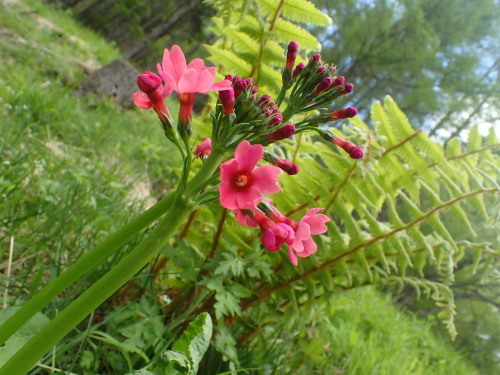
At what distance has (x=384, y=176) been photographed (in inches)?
81.9

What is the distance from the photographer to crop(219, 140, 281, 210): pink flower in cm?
68

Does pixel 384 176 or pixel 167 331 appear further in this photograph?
pixel 384 176

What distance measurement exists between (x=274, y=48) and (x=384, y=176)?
916mm

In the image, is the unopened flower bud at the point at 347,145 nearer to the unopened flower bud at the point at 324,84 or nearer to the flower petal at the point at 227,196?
the unopened flower bud at the point at 324,84

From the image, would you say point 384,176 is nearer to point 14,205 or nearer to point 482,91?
point 14,205

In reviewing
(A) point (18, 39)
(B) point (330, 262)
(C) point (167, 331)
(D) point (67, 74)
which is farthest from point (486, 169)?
(A) point (18, 39)

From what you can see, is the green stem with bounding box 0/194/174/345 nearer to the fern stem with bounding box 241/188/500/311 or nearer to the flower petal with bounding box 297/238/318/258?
the flower petal with bounding box 297/238/318/258

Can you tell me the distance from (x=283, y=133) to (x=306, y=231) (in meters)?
0.22

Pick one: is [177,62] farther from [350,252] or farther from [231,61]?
[350,252]

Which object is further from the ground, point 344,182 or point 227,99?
point 344,182

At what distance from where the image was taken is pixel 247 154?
689 mm

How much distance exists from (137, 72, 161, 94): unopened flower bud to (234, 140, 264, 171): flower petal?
28 centimetres

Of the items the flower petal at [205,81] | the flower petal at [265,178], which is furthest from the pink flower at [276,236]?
the flower petal at [205,81]

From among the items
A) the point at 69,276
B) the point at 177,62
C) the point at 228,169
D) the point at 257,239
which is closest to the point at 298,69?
the point at 177,62
